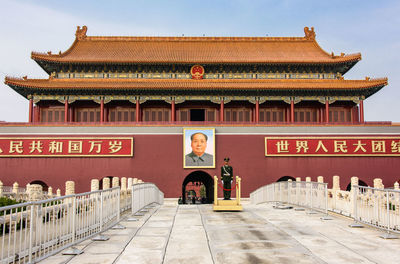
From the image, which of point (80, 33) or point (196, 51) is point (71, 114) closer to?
point (80, 33)

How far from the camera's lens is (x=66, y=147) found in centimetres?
2623

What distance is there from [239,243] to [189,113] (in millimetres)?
21837

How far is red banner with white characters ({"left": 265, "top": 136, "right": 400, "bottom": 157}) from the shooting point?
2664 centimetres

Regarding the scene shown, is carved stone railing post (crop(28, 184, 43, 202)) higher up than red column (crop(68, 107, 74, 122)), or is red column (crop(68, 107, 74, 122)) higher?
red column (crop(68, 107, 74, 122))

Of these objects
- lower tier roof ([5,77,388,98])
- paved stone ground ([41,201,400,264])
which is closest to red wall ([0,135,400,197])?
lower tier roof ([5,77,388,98])

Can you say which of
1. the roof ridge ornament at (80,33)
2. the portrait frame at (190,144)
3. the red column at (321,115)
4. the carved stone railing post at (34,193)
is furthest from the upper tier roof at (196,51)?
the carved stone railing post at (34,193)

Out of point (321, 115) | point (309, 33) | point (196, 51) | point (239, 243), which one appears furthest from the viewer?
point (309, 33)

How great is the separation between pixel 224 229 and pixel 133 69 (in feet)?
71.8

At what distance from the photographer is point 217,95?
2892 cm

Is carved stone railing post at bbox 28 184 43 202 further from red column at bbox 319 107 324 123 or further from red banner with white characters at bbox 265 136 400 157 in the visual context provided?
red column at bbox 319 107 324 123

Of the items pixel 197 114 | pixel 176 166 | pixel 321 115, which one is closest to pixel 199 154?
pixel 176 166

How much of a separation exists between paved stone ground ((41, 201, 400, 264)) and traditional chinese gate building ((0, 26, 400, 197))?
14386 mm

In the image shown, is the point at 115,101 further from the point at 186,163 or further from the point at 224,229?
the point at 224,229

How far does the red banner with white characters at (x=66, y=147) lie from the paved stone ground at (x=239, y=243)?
14.6 m
